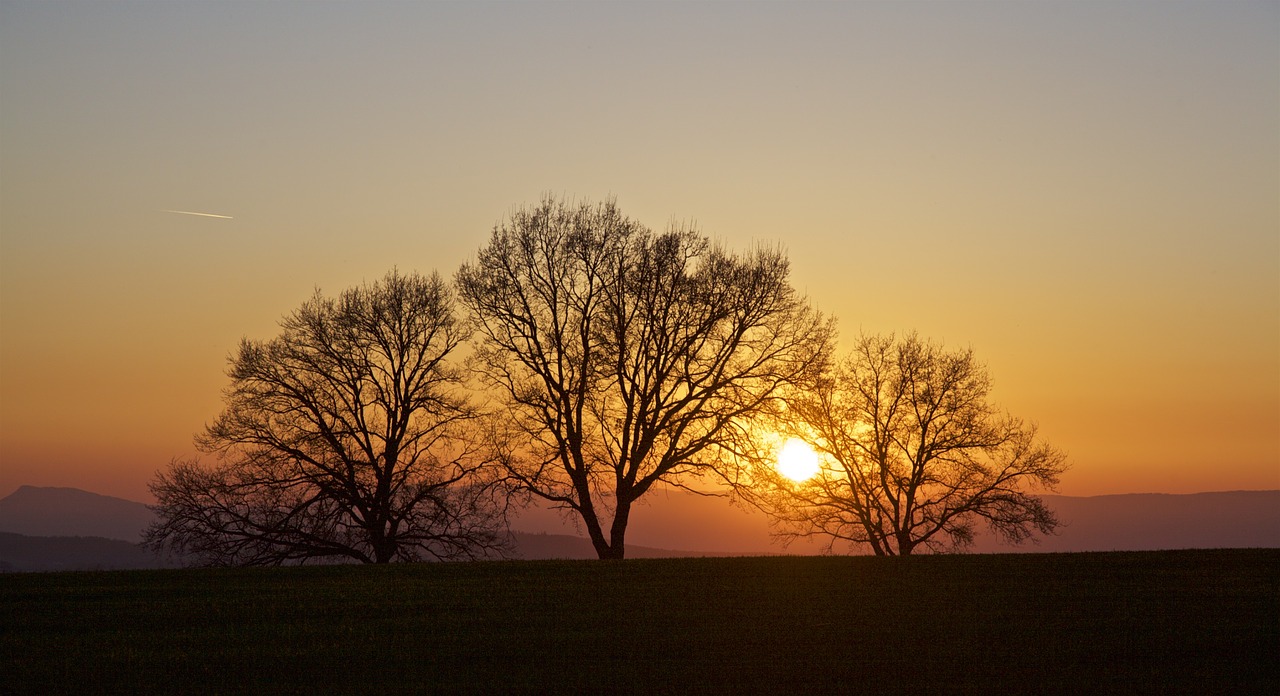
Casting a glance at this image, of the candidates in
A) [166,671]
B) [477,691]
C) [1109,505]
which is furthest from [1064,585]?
[1109,505]

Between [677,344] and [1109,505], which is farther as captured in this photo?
[1109,505]

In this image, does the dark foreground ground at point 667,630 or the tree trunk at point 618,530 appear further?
the tree trunk at point 618,530

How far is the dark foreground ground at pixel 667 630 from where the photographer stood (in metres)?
12.5

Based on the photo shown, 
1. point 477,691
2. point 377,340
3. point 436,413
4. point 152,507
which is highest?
point 377,340

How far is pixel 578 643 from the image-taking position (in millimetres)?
14547

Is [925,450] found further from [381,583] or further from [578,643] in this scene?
[578,643]

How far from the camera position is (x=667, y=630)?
15406 millimetres

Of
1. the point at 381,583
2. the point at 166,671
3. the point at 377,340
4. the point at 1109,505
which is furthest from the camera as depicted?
the point at 1109,505

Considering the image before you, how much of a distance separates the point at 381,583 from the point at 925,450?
1233 inches

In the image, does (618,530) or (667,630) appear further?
(618,530)

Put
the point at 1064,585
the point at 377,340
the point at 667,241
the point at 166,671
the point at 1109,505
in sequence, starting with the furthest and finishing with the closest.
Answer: the point at 1109,505 → the point at 377,340 → the point at 667,241 → the point at 1064,585 → the point at 166,671

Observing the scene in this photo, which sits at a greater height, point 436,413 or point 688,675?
point 436,413

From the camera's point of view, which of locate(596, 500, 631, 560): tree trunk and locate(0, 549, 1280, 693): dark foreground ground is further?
locate(596, 500, 631, 560): tree trunk

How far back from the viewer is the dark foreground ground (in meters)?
12.5
